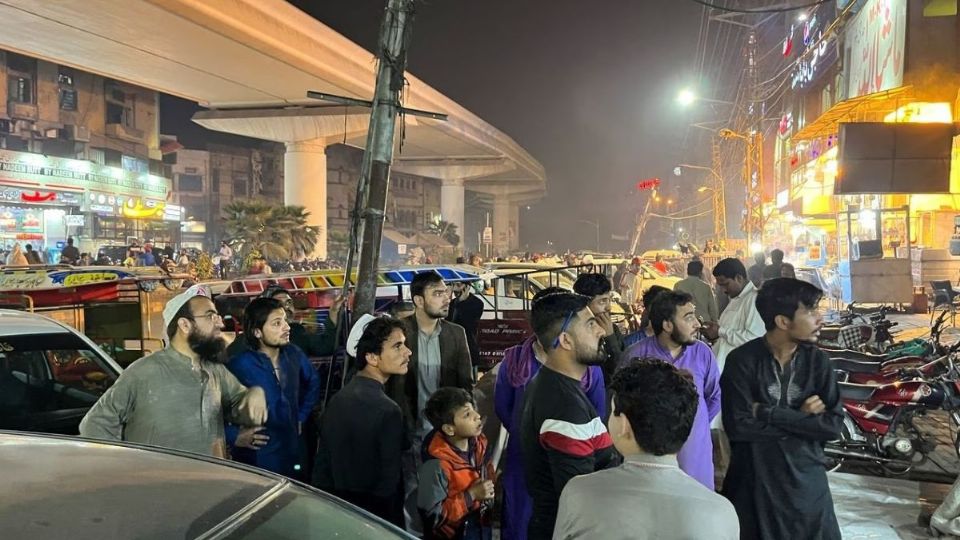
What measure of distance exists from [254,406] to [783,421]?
2514mm

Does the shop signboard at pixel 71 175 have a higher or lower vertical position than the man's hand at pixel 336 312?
higher

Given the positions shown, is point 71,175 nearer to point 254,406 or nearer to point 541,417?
point 254,406

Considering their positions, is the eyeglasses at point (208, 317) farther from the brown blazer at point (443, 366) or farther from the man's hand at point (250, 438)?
the brown blazer at point (443, 366)

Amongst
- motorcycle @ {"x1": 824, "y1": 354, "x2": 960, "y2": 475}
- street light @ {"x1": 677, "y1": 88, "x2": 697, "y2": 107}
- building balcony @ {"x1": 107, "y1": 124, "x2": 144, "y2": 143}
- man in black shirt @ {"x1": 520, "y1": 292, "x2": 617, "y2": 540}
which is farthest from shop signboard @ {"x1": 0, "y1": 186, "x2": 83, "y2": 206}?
man in black shirt @ {"x1": 520, "y1": 292, "x2": 617, "y2": 540}

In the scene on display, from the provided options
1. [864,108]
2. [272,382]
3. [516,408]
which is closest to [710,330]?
[516,408]

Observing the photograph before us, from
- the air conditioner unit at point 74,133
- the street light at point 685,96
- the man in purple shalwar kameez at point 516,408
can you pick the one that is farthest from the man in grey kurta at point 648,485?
the air conditioner unit at point 74,133

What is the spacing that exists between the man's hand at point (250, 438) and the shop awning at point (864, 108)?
1664 centimetres

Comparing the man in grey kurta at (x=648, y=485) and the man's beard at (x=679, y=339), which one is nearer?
the man in grey kurta at (x=648, y=485)

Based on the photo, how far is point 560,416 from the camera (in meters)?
2.53

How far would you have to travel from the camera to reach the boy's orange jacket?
323 cm

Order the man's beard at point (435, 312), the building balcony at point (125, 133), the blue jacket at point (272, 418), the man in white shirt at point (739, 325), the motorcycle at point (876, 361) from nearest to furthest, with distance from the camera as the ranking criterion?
the blue jacket at point (272, 418), the man's beard at point (435, 312), the man in white shirt at point (739, 325), the motorcycle at point (876, 361), the building balcony at point (125, 133)

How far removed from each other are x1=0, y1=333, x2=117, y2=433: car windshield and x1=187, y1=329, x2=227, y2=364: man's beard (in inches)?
61.1

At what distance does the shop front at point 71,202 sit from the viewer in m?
30.2

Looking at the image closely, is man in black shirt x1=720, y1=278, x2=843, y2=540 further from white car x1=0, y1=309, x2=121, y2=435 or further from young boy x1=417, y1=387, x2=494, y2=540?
white car x1=0, y1=309, x2=121, y2=435
